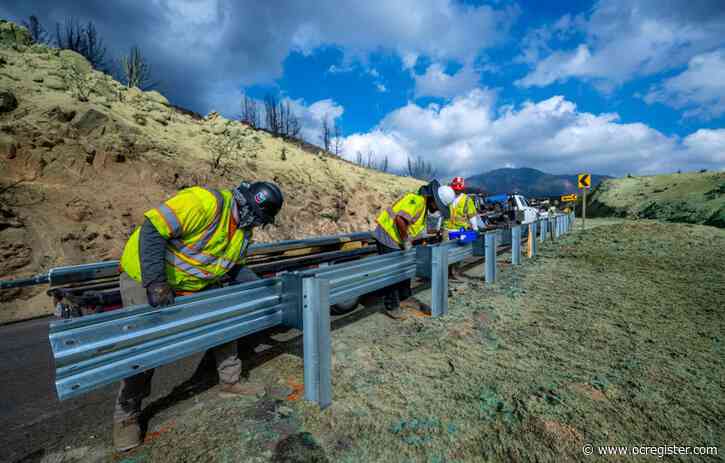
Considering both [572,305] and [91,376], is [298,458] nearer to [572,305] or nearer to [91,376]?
[91,376]

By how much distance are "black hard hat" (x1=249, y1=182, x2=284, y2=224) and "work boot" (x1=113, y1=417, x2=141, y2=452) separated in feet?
5.63

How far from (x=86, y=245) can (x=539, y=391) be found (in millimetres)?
10201

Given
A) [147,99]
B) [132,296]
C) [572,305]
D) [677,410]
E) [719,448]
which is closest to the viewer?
[719,448]

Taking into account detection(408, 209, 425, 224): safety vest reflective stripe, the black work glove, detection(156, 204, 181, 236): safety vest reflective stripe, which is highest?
detection(156, 204, 181, 236): safety vest reflective stripe

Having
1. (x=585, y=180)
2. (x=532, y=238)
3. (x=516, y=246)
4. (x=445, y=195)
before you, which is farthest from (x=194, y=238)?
(x=585, y=180)

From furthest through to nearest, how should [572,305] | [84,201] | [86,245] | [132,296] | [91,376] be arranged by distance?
[84,201] < [86,245] < [572,305] < [132,296] < [91,376]

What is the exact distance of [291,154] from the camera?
20953mm

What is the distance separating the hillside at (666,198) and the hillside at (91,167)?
20.3 m

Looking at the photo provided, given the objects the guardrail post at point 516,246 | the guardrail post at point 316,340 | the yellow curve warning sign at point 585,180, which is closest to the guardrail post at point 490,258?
the guardrail post at point 516,246

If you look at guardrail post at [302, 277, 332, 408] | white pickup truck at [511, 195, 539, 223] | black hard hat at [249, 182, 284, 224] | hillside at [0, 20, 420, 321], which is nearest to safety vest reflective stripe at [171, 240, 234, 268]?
black hard hat at [249, 182, 284, 224]

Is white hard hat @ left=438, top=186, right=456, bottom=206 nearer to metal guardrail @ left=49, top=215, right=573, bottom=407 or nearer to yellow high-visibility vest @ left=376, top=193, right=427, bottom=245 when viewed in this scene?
yellow high-visibility vest @ left=376, top=193, right=427, bottom=245

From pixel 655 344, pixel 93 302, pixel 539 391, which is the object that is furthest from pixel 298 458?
pixel 655 344

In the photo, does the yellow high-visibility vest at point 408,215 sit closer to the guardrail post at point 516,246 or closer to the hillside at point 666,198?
the guardrail post at point 516,246

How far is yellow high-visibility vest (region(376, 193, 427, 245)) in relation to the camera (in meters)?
5.18
